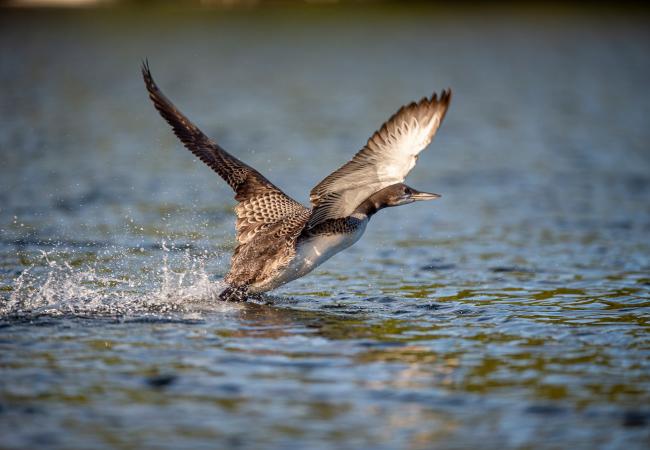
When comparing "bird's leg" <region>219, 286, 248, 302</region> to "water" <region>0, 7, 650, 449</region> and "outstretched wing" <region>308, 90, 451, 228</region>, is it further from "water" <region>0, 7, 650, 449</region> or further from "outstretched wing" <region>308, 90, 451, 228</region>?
"outstretched wing" <region>308, 90, 451, 228</region>

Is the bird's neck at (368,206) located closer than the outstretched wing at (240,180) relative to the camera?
Yes

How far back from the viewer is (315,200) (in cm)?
951

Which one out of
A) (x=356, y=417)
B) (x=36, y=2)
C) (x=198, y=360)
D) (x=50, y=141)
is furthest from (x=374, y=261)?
(x=36, y=2)

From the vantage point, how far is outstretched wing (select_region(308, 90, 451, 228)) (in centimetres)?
866

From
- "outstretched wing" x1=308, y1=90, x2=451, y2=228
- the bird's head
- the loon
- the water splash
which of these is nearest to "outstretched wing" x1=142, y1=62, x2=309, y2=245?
the loon

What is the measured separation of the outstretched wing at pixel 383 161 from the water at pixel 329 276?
95 cm

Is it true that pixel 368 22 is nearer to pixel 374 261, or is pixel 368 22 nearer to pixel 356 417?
pixel 374 261

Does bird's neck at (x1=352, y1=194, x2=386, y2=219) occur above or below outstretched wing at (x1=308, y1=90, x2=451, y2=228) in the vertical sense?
below

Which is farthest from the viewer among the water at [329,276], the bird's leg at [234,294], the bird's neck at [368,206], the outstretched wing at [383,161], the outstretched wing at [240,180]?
the outstretched wing at [240,180]

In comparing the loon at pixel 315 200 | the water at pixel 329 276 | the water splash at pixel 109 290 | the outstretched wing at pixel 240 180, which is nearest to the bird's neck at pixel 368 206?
the loon at pixel 315 200

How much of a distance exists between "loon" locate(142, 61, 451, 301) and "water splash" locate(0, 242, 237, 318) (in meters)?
0.39

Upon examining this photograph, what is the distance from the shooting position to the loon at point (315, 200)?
8.75 meters

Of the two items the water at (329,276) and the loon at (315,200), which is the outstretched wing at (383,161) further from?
the water at (329,276)

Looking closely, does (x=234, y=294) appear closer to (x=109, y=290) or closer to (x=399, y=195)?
(x=109, y=290)
